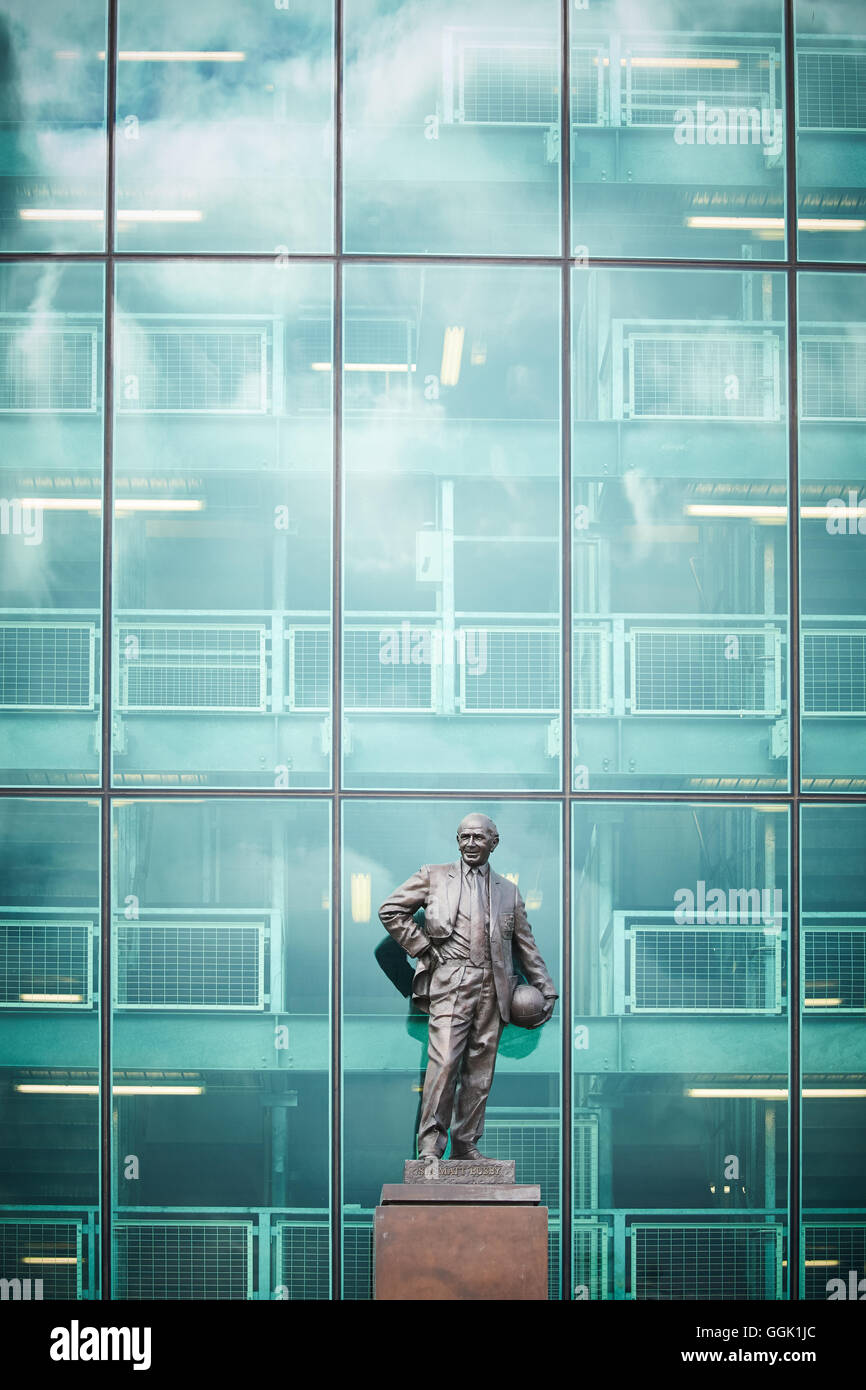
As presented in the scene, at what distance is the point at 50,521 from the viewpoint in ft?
34.5

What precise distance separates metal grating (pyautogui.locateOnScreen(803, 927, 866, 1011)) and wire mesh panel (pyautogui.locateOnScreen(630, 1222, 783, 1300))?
5.14 ft

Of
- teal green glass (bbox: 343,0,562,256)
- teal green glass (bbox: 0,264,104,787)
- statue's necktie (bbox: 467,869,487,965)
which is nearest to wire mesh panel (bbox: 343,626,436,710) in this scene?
statue's necktie (bbox: 467,869,487,965)

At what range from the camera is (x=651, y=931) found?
10312mm

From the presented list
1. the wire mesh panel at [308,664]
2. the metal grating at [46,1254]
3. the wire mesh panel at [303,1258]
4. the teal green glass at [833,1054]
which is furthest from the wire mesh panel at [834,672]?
the metal grating at [46,1254]

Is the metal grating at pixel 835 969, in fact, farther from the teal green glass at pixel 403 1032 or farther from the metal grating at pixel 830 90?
the metal grating at pixel 830 90

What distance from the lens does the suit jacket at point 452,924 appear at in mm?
9383

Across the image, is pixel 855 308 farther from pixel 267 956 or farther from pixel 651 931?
pixel 267 956

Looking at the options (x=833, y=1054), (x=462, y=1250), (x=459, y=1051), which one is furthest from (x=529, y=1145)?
(x=833, y=1054)

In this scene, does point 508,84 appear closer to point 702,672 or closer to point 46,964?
point 702,672
